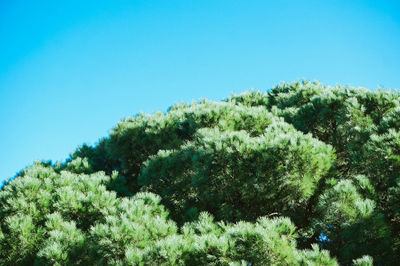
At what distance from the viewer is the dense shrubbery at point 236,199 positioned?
11.6 feet

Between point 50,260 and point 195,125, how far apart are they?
3.70 metres

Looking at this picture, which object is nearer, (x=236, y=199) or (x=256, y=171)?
(x=256, y=171)

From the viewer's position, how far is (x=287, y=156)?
462 centimetres

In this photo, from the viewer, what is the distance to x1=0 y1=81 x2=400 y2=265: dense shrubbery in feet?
11.6

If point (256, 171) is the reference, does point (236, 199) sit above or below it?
below

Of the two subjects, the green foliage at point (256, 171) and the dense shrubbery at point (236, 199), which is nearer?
the dense shrubbery at point (236, 199)

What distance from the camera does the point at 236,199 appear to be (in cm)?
508

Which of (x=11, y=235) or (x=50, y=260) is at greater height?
(x=11, y=235)

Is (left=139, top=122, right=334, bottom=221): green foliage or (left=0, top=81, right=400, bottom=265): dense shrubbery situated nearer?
(left=0, top=81, right=400, bottom=265): dense shrubbery

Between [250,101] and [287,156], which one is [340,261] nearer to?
[287,156]

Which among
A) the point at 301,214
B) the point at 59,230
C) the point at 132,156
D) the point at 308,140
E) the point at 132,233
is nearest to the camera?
the point at 132,233

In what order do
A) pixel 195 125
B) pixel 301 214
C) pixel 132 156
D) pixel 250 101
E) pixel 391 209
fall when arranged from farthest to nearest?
pixel 250 101, pixel 132 156, pixel 195 125, pixel 301 214, pixel 391 209

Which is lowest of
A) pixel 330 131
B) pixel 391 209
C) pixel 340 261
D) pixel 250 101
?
pixel 340 261

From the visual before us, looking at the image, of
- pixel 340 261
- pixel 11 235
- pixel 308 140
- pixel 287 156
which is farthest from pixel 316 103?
pixel 11 235
